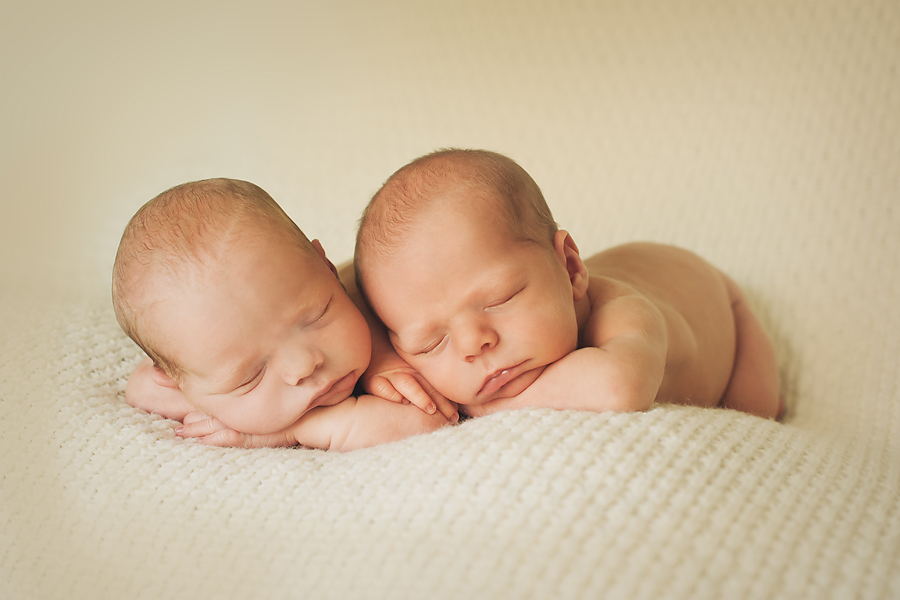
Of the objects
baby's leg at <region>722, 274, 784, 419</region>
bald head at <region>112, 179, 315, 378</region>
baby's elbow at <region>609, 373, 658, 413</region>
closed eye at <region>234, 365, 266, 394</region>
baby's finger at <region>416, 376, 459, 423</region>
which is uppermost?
bald head at <region>112, 179, 315, 378</region>

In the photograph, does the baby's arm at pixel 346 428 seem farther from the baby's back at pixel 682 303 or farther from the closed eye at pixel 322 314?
the baby's back at pixel 682 303

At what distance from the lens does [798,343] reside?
1.46m

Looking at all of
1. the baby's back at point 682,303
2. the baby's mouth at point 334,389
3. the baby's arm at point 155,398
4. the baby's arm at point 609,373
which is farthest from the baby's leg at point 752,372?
the baby's arm at point 155,398

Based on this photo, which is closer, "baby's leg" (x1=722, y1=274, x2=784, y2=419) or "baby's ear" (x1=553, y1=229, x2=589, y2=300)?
"baby's ear" (x1=553, y1=229, x2=589, y2=300)

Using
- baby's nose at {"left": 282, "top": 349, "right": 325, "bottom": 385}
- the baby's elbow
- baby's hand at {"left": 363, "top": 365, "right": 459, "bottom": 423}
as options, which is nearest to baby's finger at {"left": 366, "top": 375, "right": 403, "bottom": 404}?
baby's hand at {"left": 363, "top": 365, "right": 459, "bottom": 423}

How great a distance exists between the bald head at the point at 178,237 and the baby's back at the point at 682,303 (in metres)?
0.58

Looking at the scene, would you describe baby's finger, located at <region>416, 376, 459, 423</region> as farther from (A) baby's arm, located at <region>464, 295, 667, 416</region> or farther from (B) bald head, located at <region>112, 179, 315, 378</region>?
(B) bald head, located at <region>112, 179, 315, 378</region>

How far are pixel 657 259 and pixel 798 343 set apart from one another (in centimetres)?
40

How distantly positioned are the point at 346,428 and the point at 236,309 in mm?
246

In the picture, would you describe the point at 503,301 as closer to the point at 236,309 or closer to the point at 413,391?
the point at 413,391

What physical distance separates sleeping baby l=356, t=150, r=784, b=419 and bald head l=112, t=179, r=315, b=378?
17 centimetres

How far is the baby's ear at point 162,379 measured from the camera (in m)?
1.03

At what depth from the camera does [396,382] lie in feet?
3.36

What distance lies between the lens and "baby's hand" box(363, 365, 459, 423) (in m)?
1.01
